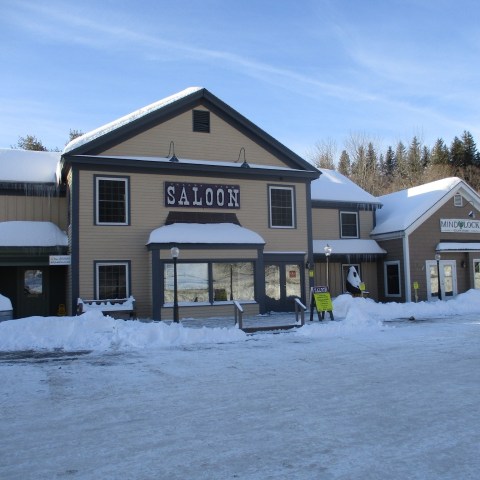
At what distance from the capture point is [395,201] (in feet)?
98.1

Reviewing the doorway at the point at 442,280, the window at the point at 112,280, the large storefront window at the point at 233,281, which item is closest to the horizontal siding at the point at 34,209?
the window at the point at 112,280

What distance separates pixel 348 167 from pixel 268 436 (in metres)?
58.2

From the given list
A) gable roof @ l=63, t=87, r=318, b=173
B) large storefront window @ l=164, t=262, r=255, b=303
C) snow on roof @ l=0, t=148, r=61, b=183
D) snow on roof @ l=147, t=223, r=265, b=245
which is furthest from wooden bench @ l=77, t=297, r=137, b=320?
snow on roof @ l=0, t=148, r=61, b=183

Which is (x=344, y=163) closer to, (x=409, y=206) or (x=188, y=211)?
(x=409, y=206)

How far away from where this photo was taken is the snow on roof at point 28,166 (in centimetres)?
2150

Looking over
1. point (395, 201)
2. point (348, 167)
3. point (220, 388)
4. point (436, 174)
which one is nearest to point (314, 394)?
point (220, 388)

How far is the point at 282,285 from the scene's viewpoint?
22.7m

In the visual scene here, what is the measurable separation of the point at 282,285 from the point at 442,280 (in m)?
9.31

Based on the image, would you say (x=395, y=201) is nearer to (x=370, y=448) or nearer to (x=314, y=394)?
(x=314, y=394)

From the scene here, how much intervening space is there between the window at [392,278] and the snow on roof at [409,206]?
1720mm

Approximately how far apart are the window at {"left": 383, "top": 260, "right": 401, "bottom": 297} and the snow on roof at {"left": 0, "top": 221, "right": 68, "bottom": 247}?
1557 cm

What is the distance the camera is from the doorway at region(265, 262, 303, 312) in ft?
73.4

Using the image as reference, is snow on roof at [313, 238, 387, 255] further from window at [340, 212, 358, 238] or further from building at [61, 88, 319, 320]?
building at [61, 88, 319, 320]

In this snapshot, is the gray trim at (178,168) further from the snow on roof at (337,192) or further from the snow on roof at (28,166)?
the snow on roof at (337,192)
